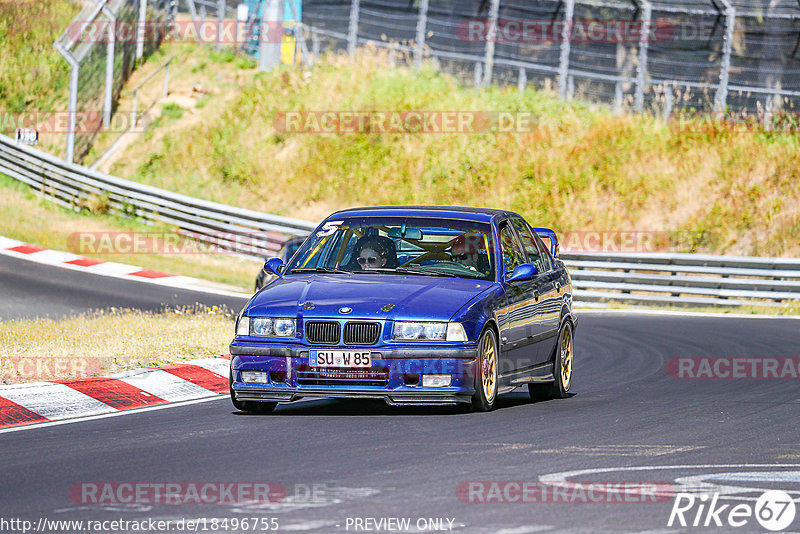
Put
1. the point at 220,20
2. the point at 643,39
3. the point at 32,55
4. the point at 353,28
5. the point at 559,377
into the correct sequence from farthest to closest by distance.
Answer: the point at 32,55 → the point at 220,20 → the point at 353,28 → the point at 643,39 → the point at 559,377

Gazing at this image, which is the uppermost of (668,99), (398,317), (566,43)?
(566,43)

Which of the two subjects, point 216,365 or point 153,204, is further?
point 153,204

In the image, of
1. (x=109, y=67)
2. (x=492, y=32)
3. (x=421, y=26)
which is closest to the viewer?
(x=492, y=32)

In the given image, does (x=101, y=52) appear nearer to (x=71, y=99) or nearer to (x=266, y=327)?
(x=71, y=99)

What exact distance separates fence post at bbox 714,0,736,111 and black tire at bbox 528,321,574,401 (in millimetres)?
16884

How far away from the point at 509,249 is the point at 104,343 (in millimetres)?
4592

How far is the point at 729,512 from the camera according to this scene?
616 cm

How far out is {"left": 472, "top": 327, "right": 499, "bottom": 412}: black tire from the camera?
31.1 feet

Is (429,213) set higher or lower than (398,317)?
higher

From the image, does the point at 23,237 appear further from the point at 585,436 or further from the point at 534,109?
the point at 585,436

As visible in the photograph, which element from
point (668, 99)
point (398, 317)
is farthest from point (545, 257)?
point (668, 99)

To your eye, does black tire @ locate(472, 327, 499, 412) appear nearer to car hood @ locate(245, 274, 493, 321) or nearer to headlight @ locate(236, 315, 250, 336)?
car hood @ locate(245, 274, 493, 321)

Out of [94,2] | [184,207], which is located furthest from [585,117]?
[94,2]

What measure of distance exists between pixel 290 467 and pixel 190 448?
96 centimetres
